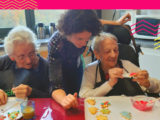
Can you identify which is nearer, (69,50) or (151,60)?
(69,50)

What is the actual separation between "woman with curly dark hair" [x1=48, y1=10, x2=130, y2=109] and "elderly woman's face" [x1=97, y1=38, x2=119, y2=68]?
18 cm

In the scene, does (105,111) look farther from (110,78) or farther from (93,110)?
(110,78)

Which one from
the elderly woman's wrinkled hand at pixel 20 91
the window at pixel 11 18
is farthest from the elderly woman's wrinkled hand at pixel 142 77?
the window at pixel 11 18

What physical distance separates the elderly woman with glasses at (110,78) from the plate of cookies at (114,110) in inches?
4.7

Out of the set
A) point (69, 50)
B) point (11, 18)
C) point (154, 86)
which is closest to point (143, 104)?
point (154, 86)

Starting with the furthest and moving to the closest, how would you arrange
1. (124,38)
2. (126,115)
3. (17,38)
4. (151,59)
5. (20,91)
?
(151,59), (124,38), (17,38), (20,91), (126,115)

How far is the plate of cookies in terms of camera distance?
92 centimetres

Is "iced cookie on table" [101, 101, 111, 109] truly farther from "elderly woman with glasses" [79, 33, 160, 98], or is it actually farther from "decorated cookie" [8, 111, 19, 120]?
"decorated cookie" [8, 111, 19, 120]

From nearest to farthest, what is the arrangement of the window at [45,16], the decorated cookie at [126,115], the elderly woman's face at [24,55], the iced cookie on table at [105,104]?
1. the decorated cookie at [126,115]
2. the iced cookie on table at [105,104]
3. the elderly woman's face at [24,55]
4. the window at [45,16]

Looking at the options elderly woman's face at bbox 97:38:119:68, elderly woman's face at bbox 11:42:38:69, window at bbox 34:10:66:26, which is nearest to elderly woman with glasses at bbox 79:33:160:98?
elderly woman's face at bbox 97:38:119:68

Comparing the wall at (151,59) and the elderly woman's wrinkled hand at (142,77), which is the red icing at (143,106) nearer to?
the elderly woman's wrinkled hand at (142,77)

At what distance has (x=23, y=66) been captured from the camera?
52.4 inches

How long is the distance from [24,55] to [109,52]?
64 centimetres

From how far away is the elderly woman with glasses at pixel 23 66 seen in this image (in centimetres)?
125
